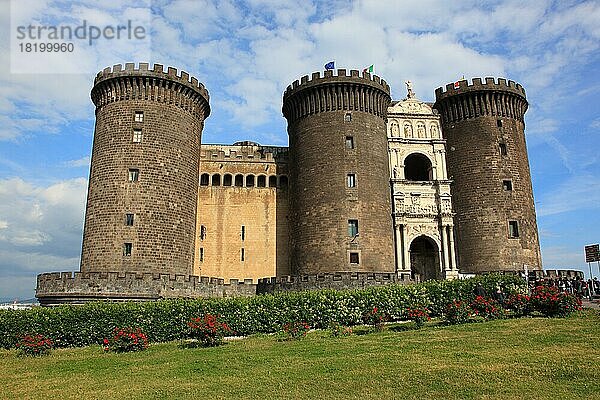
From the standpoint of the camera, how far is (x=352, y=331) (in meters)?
22.7

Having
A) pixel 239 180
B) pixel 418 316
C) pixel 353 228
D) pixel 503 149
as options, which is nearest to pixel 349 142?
pixel 353 228

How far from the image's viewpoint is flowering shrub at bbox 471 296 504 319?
74.5 feet

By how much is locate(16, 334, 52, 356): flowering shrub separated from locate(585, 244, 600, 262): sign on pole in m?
33.0

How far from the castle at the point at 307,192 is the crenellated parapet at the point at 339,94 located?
0.11 m

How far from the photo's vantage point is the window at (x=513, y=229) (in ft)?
128

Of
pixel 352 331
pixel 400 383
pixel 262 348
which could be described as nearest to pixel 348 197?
pixel 352 331

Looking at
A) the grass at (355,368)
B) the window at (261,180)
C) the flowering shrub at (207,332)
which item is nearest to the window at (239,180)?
the window at (261,180)

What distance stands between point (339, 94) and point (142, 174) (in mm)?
16471

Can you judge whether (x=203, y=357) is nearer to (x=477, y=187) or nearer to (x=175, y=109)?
(x=175, y=109)

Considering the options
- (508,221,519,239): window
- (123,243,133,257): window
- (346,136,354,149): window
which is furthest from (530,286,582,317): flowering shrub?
(123,243,133,257): window

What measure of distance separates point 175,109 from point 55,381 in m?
25.8

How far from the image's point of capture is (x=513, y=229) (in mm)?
39250

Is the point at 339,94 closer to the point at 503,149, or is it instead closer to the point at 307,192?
the point at 307,192

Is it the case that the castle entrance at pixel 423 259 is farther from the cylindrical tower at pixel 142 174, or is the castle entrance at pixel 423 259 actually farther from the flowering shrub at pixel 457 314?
the flowering shrub at pixel 457 314
